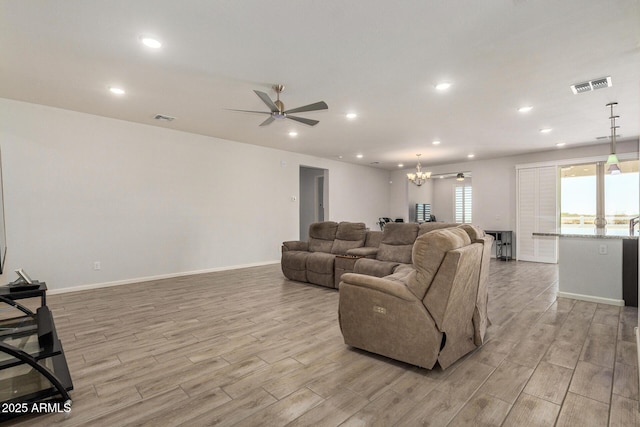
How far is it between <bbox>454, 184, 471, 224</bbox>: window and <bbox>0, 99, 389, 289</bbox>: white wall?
771cm

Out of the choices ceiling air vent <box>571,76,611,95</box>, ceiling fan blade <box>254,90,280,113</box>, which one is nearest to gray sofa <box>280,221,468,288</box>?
ceiling air vent <box>571,76,611,95</box>

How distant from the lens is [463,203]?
471 inches

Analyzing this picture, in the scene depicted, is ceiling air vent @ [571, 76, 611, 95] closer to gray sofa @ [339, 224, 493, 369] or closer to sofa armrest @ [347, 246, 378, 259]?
gray sofa @ [339, 224, 493, 369]

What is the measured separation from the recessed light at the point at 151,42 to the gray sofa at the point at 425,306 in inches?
109

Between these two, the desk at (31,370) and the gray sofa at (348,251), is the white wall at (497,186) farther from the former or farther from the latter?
the desk at (31,370)

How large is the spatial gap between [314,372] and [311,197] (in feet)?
26.9

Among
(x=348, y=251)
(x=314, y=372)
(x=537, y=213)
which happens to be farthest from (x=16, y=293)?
(x=537, y=213)

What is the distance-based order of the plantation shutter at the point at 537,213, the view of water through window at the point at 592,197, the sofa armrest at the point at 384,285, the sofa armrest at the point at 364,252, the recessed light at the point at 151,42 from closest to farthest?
the sofa armrest at the point at 384,285, the recessed light at the point at 151,42, the sofa armrest at the point at 364,252, the view of water through window at the point at 592,197, the plantation shutter at the point at 537,213

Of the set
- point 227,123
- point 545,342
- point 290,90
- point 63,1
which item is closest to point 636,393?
point 545,342

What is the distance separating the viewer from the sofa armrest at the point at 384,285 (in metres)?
2.31

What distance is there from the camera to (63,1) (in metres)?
2.29

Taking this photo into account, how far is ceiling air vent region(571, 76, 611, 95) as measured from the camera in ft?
11.7

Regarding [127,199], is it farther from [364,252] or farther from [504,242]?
[504,242]

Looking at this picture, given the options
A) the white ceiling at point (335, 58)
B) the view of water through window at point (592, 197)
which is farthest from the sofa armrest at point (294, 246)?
the view of water through window at point (592, 197)
